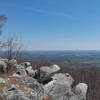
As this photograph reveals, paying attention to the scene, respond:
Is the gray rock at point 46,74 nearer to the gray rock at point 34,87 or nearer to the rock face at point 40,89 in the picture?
the rock face at point 40,89

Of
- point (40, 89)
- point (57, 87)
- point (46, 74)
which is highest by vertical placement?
point (46, 74)

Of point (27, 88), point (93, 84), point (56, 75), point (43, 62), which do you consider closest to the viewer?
point (27, 88)

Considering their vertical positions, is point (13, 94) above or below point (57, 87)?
above

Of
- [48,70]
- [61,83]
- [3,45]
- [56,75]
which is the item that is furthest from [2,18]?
[61,83]

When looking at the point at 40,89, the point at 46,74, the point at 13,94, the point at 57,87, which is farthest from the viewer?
the point at 46,74

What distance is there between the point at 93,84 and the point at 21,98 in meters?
31.3

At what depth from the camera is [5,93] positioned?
4.35 metres

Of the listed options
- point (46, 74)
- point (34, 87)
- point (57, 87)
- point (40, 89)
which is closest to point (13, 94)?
point (34, 87)

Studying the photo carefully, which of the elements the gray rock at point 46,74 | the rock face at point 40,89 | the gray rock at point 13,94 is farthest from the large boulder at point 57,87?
the gray rock at point 13,94

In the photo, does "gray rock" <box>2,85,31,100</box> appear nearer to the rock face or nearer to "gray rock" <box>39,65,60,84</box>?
the rock face

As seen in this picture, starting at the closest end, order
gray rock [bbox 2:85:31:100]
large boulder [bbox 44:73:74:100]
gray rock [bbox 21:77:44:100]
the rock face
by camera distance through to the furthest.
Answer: gray rock [bbox 2:85:31:100], the rock face, gray rock [bbox 21:77:44:100], large boulder [bbox 44:73:74:100]

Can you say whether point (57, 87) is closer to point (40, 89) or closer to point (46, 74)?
point (40, 89)

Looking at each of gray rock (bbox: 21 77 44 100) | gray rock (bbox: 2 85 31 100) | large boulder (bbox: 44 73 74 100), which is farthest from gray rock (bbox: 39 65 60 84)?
gray rock (bbox: 2 85 31 100)

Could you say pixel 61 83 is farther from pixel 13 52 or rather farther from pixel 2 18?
pixel 2 18
